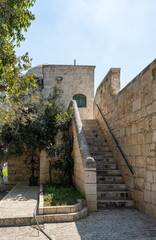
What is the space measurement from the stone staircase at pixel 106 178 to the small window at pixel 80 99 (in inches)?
193

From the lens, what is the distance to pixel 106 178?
6.16m

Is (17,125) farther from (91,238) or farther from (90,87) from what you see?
(90,87)

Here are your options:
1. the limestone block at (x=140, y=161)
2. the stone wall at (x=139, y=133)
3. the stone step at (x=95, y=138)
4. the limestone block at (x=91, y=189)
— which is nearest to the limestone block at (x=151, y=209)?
the stone wall at (x=139, y=133)

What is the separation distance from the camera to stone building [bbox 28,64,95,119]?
44.1 ft

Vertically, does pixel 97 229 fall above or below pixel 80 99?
below

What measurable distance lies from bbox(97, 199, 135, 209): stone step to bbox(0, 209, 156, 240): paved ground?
0.51 meters

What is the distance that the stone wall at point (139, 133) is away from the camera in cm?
467

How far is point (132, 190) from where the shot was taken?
5488 millimetres

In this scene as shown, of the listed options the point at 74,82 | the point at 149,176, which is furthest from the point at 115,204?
the point at 74,82

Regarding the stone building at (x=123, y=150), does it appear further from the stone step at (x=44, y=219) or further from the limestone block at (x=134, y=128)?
the stone step at (x=44, y=219)

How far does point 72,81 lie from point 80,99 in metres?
1.24

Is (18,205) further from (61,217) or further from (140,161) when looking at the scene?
(140,161)

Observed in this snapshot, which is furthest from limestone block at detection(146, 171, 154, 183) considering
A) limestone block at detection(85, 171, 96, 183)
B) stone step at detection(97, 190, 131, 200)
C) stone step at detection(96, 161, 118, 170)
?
stone step at detection(96, 161, 118, 170)

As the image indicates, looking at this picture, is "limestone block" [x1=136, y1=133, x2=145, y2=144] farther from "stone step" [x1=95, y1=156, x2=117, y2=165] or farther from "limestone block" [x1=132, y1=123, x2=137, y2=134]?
"stone step" [x1=95, y1=156, x2=117, y2=165]
